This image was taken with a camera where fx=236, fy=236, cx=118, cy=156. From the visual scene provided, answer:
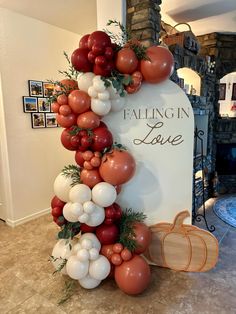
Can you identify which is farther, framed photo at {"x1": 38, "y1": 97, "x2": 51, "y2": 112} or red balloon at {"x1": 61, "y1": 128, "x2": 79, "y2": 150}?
framed photo at {"x1": 38, "y1": 97, "x2": 51, "y2": 112}

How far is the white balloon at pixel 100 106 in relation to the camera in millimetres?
1764

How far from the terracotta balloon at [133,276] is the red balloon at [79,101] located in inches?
47.8

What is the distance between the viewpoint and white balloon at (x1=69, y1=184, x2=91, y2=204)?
172cm

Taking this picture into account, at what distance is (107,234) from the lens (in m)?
1.86

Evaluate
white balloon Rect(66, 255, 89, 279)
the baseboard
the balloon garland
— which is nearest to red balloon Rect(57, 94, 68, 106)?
the balloon garland

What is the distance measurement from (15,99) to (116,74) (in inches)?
64.6

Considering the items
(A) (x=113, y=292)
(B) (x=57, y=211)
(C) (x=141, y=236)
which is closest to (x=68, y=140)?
(B) (x=57, y=211)

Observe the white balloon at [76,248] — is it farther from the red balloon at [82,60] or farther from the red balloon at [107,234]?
the red balloon at [82,60]

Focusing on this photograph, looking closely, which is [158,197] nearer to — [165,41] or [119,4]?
[119,4]

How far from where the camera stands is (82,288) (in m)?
1.92

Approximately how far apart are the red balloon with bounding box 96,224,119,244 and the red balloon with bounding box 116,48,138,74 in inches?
48.0

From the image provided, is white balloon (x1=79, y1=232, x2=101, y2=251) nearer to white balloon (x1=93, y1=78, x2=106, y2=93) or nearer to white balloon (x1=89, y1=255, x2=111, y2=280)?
white balloon (x1=89, y1=255, x2=111, y2=280)

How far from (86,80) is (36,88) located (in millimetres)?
1531

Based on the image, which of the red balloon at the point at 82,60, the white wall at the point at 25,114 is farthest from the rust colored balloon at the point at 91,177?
the white wall at the point at 25,114
